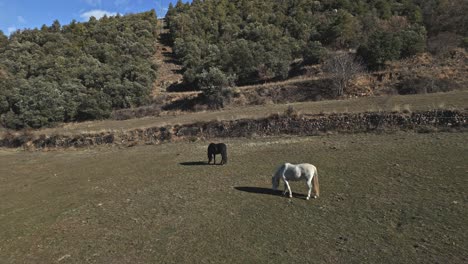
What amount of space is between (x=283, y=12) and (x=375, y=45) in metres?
52.7

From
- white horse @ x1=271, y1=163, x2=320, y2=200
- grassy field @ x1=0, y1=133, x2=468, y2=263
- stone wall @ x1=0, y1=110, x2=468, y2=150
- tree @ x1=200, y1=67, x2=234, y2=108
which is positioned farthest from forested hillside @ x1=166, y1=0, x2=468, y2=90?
white horse @ x1=271, y1=163, x2=320, y2=200

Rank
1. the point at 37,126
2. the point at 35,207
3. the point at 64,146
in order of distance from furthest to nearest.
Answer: the point at 37,126 < the point at 64,146 < the point at 35,207

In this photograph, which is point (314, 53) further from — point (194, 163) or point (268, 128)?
point (194, 163)

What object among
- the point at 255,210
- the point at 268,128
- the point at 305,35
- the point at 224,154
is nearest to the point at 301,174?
the point at 255,210

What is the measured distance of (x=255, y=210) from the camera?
1270 centimetres

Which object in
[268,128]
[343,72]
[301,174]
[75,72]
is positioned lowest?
[268,128]

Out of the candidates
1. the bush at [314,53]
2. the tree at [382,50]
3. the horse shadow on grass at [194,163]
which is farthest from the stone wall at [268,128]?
the bush at [314,53]

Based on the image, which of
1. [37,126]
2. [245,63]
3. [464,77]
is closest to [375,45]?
[464,77]

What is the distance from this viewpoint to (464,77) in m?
40.1

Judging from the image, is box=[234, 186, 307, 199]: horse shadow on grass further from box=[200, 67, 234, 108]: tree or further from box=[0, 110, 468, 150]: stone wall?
box=[200, 67, 234, 108]: tree

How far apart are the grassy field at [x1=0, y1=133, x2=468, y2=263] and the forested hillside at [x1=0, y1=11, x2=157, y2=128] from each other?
40.4 m

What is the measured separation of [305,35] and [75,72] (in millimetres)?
52337

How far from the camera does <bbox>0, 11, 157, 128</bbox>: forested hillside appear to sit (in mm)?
58812

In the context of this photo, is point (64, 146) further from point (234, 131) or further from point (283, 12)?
point (283, 12)
